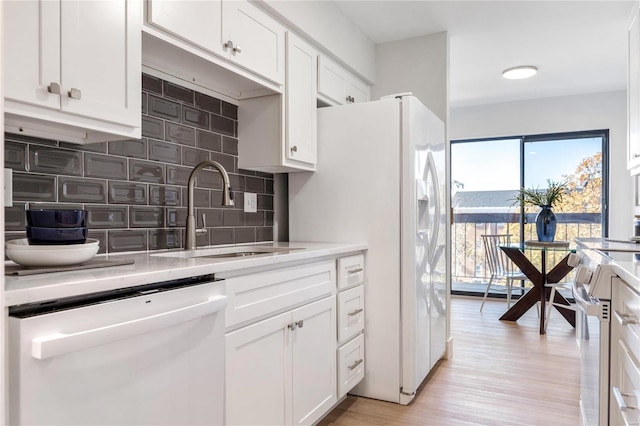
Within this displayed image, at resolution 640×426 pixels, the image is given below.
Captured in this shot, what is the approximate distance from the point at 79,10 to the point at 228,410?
A: 4.35 ft

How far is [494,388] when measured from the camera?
270 cm

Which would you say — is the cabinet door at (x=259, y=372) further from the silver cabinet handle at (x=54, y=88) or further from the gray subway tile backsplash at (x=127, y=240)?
the silver cabinet handle at (x=54, y=88)

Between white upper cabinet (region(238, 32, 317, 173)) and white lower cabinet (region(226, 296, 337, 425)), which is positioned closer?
white lower cabinet (region(226, 296, 337, 425))

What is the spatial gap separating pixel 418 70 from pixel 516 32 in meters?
0.80

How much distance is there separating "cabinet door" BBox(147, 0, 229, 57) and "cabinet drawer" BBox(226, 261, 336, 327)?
0.94m


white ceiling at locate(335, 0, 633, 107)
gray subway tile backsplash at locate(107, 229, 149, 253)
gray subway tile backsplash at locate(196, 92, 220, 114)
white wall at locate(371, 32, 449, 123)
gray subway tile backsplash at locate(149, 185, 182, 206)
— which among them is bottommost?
gray subway tile backsplash at locate(107, 229, 149, 253)

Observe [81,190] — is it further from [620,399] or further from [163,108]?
[620,399]

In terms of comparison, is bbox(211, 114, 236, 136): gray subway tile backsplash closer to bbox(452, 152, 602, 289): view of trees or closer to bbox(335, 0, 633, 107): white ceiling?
bbox(335, 0, 633, 107): white ceiling

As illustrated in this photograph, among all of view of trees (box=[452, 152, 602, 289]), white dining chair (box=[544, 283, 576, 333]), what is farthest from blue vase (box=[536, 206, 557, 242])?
view of trees (box=[452, 152, 602, 289])

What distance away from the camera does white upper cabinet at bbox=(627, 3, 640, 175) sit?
100 inches

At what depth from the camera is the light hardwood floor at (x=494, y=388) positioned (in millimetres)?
2307

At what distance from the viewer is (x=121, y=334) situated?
3.45 ft

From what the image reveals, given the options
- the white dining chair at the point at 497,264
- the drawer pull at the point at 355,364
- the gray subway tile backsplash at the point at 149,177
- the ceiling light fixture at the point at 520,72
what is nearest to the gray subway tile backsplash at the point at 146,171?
the gray subway tile backsplash at the point at 149,177

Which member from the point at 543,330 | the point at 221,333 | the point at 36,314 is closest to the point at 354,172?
the point at 221,333
